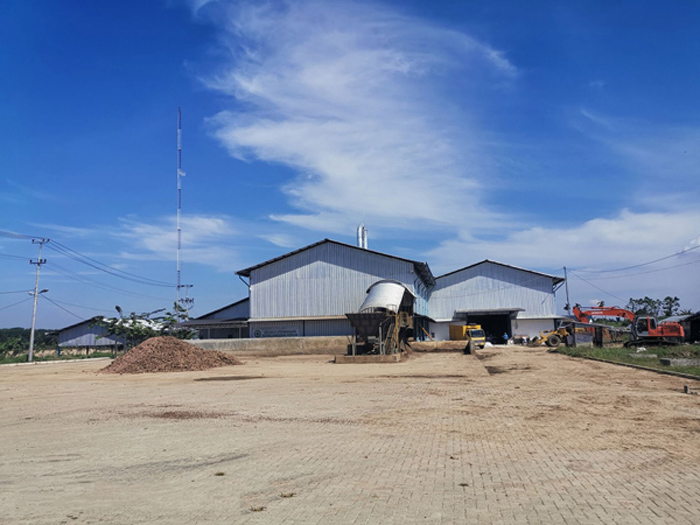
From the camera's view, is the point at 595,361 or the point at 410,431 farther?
the point at 595,361

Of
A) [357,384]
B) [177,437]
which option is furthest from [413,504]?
[357,384]

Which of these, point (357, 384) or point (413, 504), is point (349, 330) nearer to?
point (357, 384)

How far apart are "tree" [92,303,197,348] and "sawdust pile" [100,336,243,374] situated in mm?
27808

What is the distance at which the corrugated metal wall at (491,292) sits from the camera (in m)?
58.0

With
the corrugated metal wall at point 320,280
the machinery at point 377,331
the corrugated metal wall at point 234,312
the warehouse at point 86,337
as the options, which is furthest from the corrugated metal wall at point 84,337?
the machinery at point 377,331

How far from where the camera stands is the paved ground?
5.66 metres

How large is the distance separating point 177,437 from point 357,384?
9605 millimetres

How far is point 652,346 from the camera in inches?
1483

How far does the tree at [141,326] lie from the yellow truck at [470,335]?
28.1m

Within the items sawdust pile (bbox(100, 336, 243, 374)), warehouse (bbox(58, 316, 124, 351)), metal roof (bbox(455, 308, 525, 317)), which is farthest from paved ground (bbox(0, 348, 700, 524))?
warehouse (bbox(58, 316, 124, 351))

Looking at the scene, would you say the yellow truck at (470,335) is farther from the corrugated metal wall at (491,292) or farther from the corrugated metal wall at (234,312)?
the corrugated metal wall at (234,312)

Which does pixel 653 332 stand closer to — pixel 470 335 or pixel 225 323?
pixel 470 335

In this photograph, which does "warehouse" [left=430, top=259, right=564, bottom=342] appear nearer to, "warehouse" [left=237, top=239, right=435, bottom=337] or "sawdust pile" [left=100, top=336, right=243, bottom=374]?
"warehouse" [left=237, top=239, right=435, bottom=337]

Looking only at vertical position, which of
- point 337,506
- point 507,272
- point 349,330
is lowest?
point 337,506
